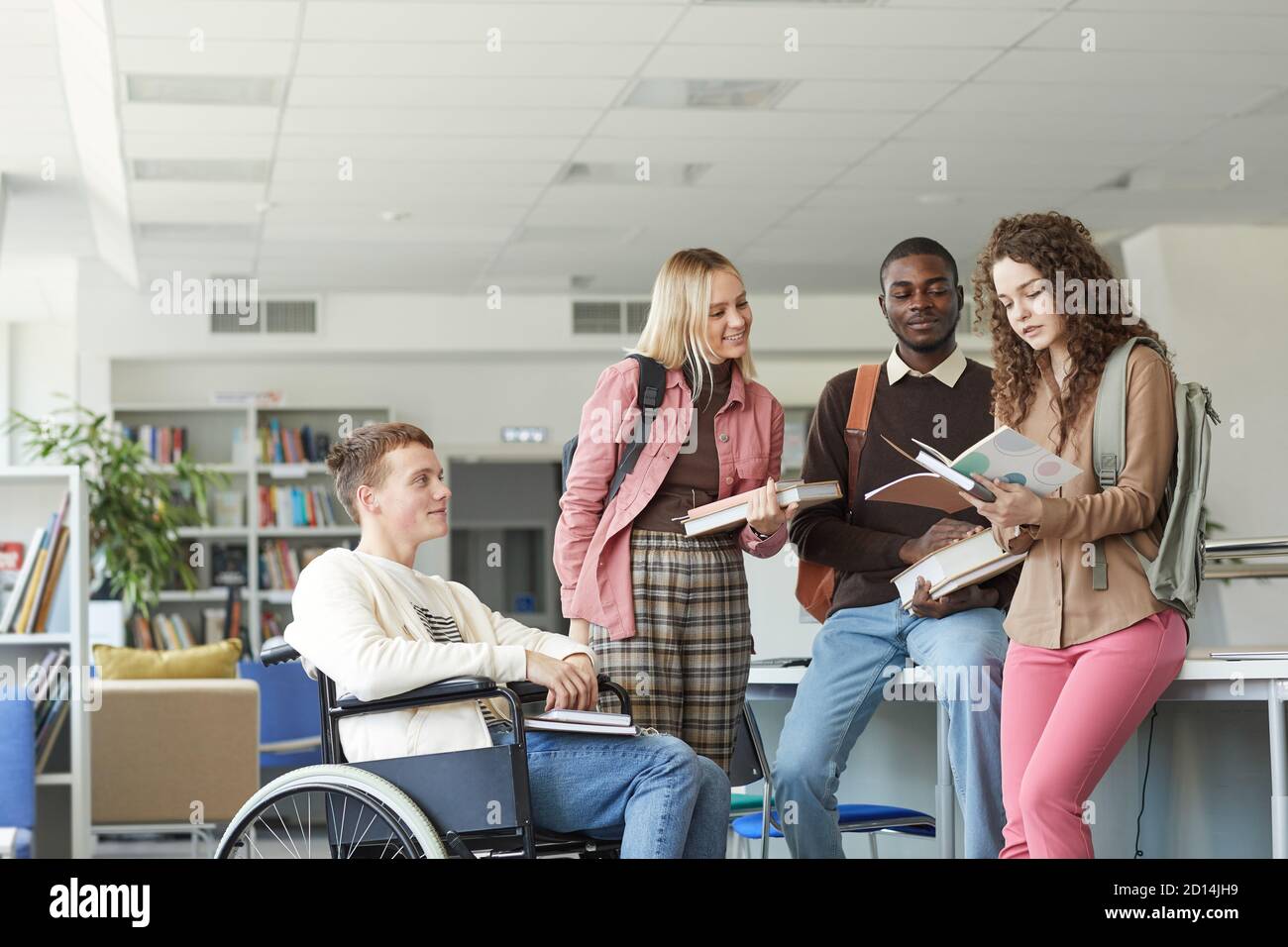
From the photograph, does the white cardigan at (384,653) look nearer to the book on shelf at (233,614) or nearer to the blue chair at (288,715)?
the blue chair at (288,715)

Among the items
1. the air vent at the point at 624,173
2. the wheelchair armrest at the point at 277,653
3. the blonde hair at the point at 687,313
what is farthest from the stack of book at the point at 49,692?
the air vent at the point at 624,173

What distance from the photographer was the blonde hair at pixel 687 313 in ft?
9.55

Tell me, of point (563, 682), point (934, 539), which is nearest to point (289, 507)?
point (934, 539)

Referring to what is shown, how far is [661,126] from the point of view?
21.2 ft

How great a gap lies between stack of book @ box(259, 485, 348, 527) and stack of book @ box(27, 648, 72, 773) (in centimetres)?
562

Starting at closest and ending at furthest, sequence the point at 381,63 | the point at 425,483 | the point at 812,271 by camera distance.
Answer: the point at 425,483 < the point at 381,63 < the point at 812,271

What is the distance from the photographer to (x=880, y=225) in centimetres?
838

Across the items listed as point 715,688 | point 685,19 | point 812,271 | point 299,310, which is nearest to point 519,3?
point 685,19
